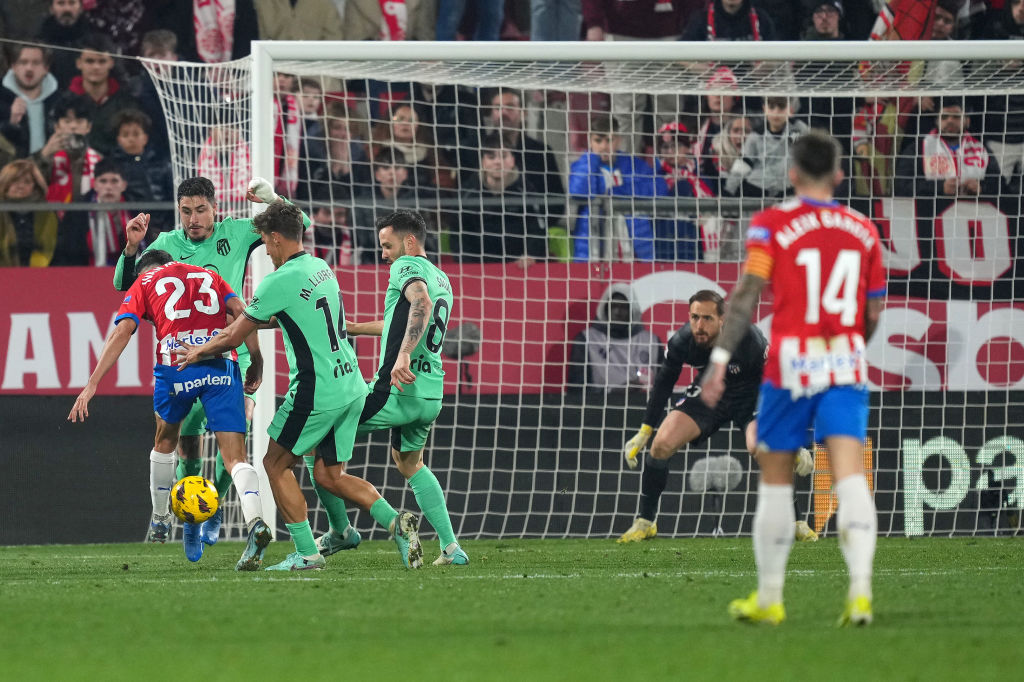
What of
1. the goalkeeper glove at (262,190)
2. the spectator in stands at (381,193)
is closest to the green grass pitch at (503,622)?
the goalkeeper glove at (262,190)

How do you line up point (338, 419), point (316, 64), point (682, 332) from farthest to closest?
point (316, 64) < point (682, 332) < point (338, 419)

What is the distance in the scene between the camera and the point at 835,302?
5.13 meters

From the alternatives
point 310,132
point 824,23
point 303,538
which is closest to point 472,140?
point 310,132

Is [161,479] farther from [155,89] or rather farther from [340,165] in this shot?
[155,89]

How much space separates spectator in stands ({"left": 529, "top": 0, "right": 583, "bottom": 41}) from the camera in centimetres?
1412

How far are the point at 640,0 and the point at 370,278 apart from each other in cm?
519

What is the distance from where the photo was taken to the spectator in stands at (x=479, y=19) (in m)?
14.2

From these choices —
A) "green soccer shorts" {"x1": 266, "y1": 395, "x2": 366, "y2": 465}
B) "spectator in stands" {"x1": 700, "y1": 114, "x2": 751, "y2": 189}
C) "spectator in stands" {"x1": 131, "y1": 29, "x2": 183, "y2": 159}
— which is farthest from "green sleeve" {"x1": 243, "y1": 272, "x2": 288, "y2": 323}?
"spectator in stands" {"x1": 700, "y1": 114, "x2": 751, "y2": 189}

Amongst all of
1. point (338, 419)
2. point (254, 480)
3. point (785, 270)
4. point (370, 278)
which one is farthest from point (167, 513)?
point (785, 270)

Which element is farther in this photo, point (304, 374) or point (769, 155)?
point (769, 155)

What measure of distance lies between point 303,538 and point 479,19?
800cm

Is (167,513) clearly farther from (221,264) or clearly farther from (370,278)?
(370,278)

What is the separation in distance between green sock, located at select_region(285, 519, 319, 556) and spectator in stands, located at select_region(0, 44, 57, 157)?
6.83m

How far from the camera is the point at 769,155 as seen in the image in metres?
11.9
